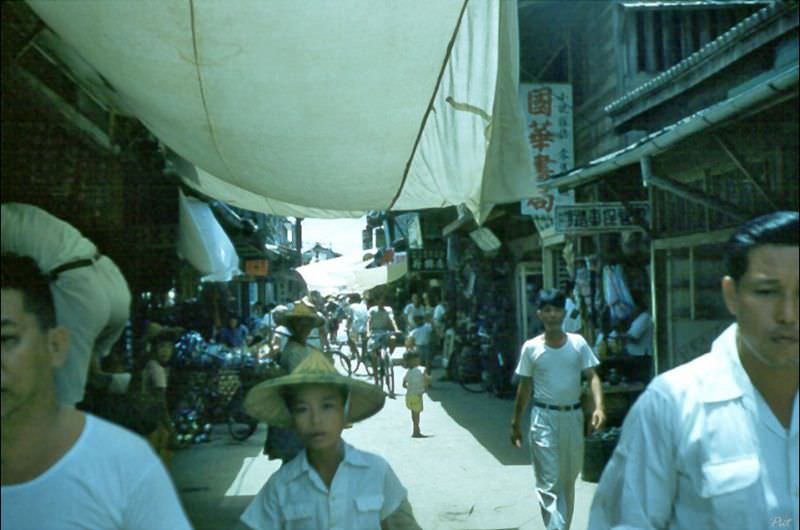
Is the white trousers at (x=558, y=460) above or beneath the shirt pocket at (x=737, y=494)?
beneath

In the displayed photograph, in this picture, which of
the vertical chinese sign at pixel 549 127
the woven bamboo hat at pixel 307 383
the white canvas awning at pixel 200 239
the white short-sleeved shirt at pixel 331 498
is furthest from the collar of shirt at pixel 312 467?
the vertical chinese sign at pixel 549 127

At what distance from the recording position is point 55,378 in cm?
171

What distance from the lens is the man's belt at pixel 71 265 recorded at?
195 cm

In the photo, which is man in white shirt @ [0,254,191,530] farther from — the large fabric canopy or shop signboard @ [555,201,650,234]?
shop signboard @ [555,201,650,234]

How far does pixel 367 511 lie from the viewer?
2.78 metres

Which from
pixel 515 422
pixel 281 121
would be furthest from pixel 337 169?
pixel 515 422

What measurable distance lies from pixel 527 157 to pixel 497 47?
606 mm

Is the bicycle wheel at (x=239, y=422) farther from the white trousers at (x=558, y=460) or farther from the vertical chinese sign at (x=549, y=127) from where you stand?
the white trousers at (x=558, y=460)

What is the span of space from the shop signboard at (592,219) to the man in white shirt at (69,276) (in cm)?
753

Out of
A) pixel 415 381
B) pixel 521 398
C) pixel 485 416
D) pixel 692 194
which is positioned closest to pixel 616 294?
pixel 415 381

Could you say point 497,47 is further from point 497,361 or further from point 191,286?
point 497,361

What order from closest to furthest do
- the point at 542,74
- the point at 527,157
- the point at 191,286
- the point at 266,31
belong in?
the point at 266,31 < the point at 527,157 < the point at 191,286 < the point at 542,74

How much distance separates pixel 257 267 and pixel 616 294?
819cm

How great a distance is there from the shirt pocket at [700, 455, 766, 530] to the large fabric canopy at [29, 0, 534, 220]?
175cm
